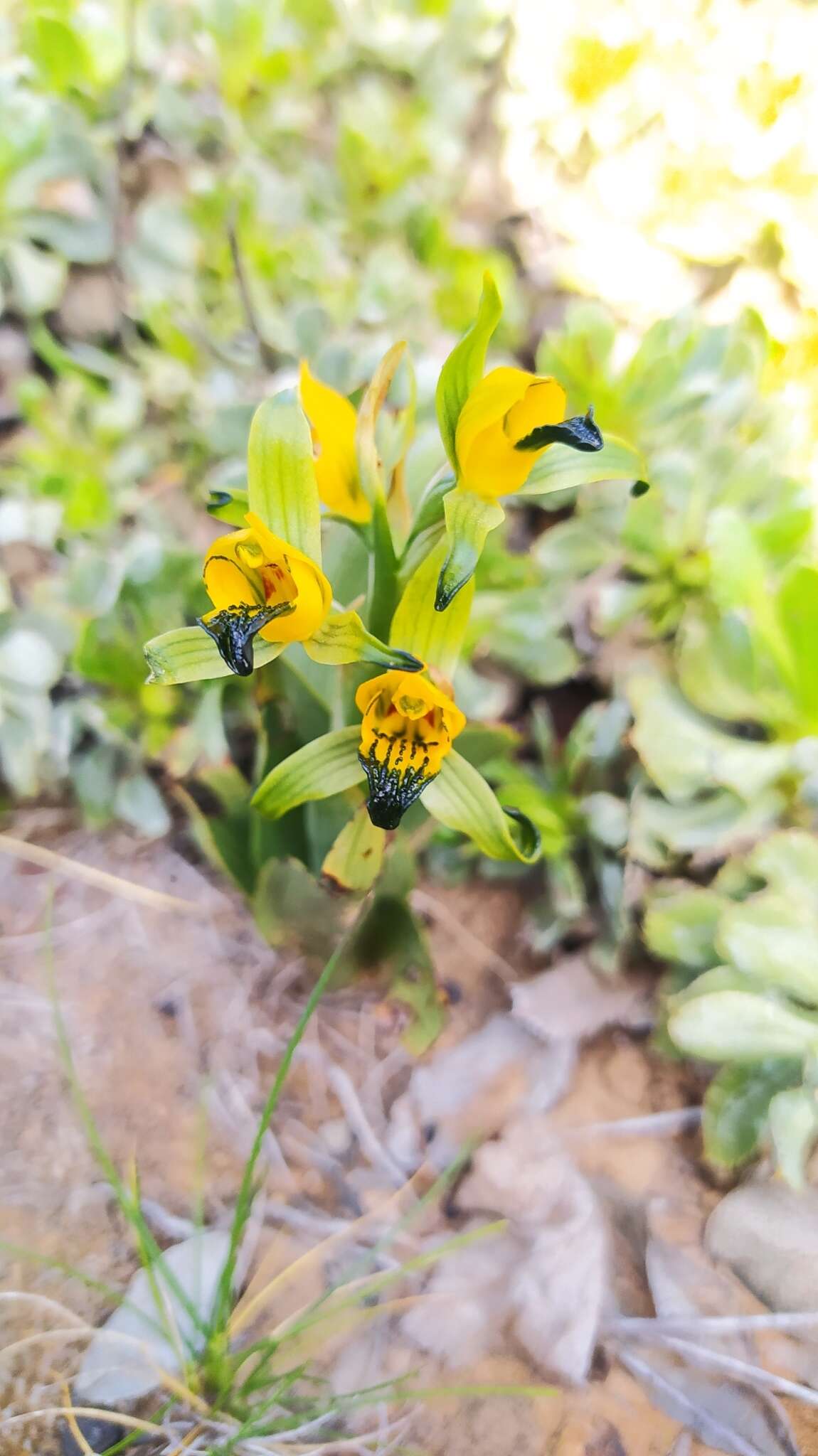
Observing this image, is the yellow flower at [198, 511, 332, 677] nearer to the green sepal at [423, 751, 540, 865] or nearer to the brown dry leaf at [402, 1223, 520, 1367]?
the green sepal at [423, 751, 540, 865]

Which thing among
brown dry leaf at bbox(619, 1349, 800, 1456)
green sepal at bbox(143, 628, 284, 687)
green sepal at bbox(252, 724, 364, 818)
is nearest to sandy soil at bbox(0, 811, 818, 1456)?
brown dry leaf at bbox(619, 1349, 800, 1456)

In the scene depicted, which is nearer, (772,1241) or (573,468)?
(573,468)

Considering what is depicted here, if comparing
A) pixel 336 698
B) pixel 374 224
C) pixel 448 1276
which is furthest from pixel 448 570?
pixel 374 224

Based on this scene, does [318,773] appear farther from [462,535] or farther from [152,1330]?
[152,1330]

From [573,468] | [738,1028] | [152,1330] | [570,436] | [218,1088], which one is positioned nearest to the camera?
[570,436]

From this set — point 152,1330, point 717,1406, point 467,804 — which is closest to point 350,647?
point 467,804

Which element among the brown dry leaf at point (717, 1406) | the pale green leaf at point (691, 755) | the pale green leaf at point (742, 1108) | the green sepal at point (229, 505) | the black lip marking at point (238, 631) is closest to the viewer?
the black lip marking at point (238, 631)

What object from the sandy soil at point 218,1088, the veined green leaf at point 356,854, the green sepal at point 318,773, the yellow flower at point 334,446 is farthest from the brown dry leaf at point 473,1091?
the yellow flower at point 334,446

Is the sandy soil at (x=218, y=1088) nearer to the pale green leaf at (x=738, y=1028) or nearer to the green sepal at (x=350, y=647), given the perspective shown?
the pale green leaf at (x=738, y=1028)

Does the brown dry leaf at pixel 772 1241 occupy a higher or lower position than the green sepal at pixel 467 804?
lower
